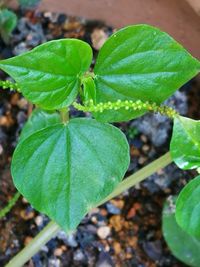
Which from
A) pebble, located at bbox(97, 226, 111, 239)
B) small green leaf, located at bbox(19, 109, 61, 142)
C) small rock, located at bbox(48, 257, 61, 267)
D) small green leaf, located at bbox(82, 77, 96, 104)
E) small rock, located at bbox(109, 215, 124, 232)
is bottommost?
small rock, located at bbox(48, 257, 61, 267)

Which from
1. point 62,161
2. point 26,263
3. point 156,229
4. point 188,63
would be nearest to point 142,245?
point 156,229

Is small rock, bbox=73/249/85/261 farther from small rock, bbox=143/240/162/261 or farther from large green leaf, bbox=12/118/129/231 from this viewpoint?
large green leaf, bbox=12/118/129/231

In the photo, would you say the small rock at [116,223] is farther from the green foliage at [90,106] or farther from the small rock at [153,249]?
the green foliage at [90,106]

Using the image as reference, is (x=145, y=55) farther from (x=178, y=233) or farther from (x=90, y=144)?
(x=178, y=233)

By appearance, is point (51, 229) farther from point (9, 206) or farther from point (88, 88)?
point (88, 88)

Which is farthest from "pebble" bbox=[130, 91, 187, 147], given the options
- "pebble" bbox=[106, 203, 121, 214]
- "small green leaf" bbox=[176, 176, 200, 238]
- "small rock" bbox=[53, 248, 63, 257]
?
"small green leaf" bbox=[176, 176, 200, 238]

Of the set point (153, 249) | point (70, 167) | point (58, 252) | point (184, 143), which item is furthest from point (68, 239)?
point (184, 143)
